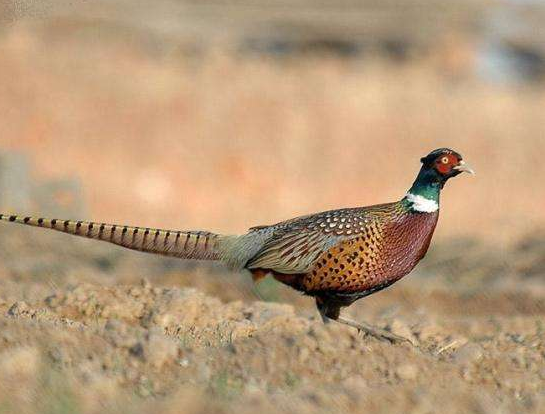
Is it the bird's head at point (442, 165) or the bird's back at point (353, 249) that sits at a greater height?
the bird's head at point (442, 165)

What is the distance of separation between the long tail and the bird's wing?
1.09ft

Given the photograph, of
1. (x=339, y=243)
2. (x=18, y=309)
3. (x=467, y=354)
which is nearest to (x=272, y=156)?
(x=18, y=309)

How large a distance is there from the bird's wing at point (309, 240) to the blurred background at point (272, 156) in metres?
0.60

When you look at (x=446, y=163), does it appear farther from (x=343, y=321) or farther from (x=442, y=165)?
(x=343, y=321)

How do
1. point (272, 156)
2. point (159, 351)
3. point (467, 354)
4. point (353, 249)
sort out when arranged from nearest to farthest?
point (159, 351), point (467, 354), point (353, 249), point (272, 156)

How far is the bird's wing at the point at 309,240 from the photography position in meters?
7.61

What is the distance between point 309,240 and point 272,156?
2185 cm

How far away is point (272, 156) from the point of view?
96.7 feet

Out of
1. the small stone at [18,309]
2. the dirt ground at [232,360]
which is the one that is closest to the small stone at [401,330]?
the dirt ground at [232,360]

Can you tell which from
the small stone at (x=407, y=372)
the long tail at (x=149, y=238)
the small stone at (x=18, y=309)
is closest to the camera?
the small stone at (x=407, y=372)

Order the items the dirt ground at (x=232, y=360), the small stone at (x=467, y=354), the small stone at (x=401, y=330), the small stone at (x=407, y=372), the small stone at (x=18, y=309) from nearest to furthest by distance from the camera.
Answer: the dirt ground at (x=232, y=360), the small stone at (x=407, y=372), the small stone at (x=467, y=354), the small stone at (x=18, y=309), the small stone at (x=401, y=330)

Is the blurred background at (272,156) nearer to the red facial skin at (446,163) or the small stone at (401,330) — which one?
the small stone at (401,330)

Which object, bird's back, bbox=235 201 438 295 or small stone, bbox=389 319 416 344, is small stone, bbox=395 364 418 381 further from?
small stone, bbox=389 319 416 344

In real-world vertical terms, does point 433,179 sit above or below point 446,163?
below
